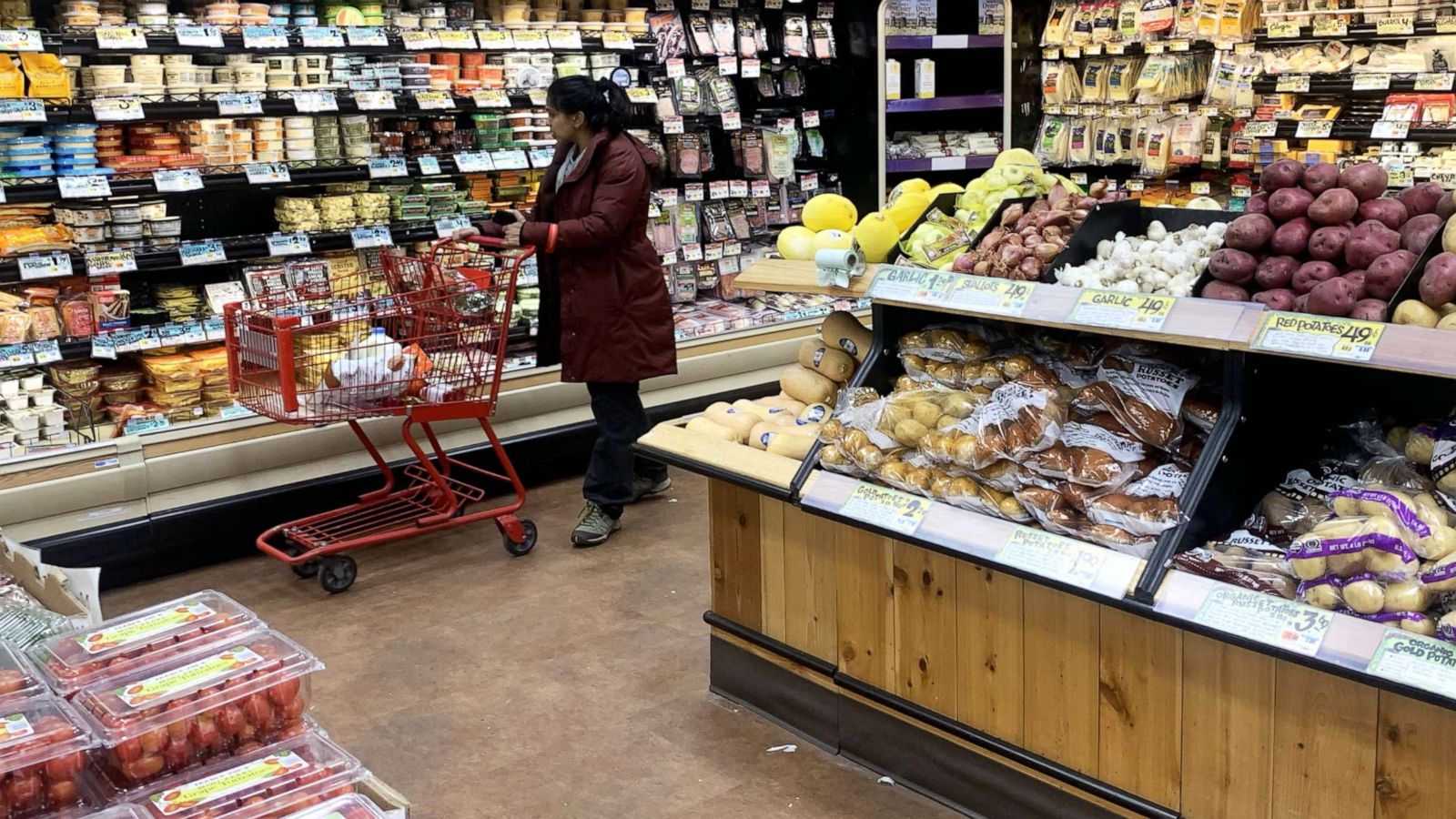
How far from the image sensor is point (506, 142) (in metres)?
6.10

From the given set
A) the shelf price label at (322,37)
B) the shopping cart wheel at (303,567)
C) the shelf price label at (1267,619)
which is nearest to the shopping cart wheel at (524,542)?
the shopping cart wheel at (303,567)

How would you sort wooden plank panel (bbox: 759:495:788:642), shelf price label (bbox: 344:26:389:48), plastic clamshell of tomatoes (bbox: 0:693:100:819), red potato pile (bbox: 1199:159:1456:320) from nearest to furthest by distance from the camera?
plastic clamshell of tomatoes (bbox: 0:693:100:819), red potato pile (bbox: 1199:159:1456:320), wooden plank panel (bbox: 759:495:788:642), shelf price label (bbox: 344:26:389:48)

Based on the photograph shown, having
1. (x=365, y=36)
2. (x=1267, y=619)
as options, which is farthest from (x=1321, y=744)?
(x=365, y=36)

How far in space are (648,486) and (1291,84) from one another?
354 cm

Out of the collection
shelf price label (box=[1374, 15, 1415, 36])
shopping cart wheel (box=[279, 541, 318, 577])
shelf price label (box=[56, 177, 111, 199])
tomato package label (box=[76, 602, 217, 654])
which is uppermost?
shelf price label (box=[1374, 15, 1415, 36])

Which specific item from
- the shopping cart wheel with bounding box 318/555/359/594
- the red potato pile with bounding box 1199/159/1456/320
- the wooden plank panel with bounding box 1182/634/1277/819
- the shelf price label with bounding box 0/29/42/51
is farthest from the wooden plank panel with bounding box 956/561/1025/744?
the shelf price label with bounding box 0/29/42/51

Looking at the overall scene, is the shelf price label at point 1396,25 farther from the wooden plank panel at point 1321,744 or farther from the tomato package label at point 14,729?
the tomato package label at point 14,729

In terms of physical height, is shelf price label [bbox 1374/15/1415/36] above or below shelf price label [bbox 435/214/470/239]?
above

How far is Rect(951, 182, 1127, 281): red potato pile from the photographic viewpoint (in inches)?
119

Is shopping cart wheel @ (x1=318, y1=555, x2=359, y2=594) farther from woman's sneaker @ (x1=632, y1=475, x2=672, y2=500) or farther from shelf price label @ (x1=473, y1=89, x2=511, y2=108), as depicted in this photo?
shelf price label @ (x1=473, y1=89, x2=511, y2=108)

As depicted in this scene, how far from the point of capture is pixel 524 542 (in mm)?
5020

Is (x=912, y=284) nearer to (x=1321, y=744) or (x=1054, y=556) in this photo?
(x=1054, y=556)

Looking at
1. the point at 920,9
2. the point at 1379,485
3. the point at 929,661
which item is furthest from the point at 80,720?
the point at 920,9

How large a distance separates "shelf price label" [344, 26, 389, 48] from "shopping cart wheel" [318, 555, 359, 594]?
6.81ft
